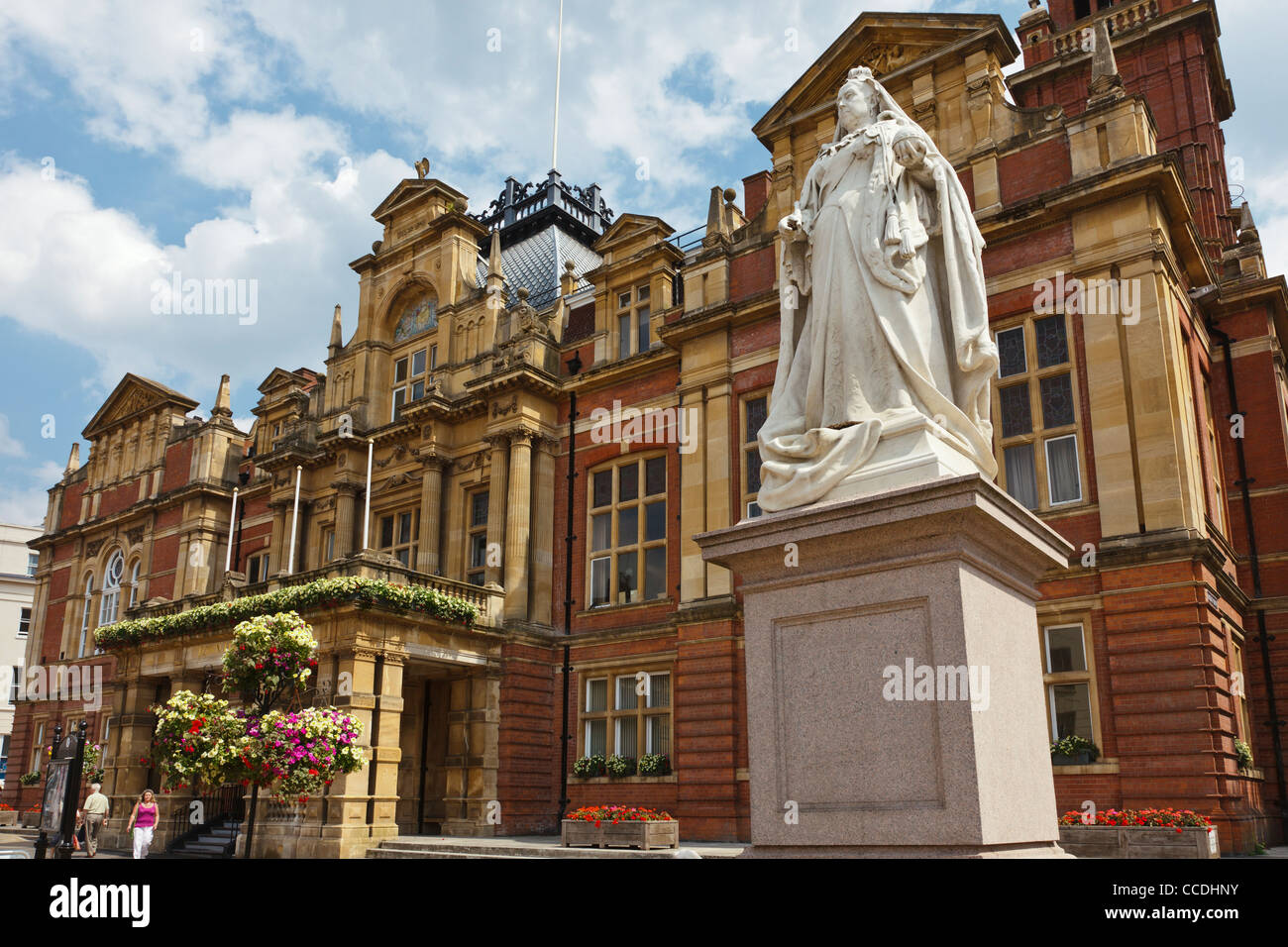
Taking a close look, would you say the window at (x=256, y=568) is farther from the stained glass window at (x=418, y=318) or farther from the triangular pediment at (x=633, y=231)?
the triangular pediment at (x=633, y=231)

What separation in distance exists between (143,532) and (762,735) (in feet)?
128

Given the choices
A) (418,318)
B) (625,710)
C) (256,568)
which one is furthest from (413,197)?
(625,710)

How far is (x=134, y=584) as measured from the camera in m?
39.2

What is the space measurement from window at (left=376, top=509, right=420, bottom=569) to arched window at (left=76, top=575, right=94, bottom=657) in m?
17.2

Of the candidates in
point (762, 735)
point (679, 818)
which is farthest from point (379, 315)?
point (762, 735)

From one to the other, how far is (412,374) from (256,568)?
30.5 ft

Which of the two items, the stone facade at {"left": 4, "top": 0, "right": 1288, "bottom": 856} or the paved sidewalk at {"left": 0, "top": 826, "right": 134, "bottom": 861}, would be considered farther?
the paved sidewalk at {"left": 0, "top": 826, "right": 134, "bottom": 861}

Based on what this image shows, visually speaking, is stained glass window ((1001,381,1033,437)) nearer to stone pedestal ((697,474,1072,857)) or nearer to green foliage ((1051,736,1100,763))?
green foliage ((1051,736,1100,763))

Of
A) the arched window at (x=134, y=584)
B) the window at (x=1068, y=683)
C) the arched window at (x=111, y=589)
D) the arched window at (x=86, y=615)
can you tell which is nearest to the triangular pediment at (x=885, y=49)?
the window at (x=1068, y=683)

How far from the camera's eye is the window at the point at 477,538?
1112 inches

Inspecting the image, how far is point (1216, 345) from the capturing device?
77.3 feet

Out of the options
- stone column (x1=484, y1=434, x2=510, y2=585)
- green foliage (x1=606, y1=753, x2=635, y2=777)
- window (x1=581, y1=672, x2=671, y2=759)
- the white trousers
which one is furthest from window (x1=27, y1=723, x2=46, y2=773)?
green foliage (x1=606, y1=753, x2=635, y2=777)

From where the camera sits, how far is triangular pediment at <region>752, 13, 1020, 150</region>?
22.3m
